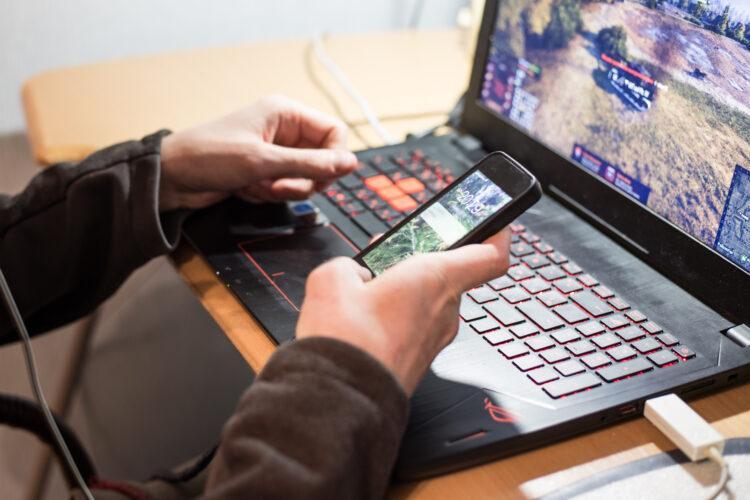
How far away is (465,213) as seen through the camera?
1.99 ft

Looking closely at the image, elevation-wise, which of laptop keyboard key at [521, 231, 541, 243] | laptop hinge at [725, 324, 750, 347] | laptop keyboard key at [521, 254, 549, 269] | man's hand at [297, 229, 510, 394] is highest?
man's hand at [297, 229, 510, 394]

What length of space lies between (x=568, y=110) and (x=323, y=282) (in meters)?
0.38

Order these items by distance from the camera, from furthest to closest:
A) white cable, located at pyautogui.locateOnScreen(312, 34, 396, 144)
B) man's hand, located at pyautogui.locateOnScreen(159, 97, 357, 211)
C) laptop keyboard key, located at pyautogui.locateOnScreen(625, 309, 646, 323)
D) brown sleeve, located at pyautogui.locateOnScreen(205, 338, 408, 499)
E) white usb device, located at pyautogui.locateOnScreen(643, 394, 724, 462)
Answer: white cable, located at pyautogui.locateOnScreen(312, 34, 396, 144)
man's hand, located at pyautogui.locateOnScreen(159, 97, 357, 211)
laptop keyboard key, located at pyautogui.locateOnScreen(625, 309, 646, 323)
white usb device, located at pyautogui.locateOnScreen(643, 394, 724, 462)
brown sleeve, located at pyautogui.locateOnScreen(205, 338, 408, 499)

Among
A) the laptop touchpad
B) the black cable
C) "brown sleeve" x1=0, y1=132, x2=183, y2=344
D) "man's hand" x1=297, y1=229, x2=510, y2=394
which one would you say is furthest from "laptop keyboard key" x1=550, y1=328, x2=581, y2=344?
the black cable

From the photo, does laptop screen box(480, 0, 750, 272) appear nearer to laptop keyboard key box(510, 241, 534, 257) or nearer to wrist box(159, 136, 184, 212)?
laptop keyboard key box(510, 241, 534, 257)

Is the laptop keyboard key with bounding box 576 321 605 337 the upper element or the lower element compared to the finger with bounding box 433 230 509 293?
lower

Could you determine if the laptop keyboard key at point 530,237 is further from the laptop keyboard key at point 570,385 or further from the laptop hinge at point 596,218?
the laptop keyboard key at point 570,385

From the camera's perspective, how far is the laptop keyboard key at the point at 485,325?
631mm

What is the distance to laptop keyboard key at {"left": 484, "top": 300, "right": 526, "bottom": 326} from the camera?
2.09 ft

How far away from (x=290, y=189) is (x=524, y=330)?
0.28m

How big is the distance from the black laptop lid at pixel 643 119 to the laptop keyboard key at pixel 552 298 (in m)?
0.11

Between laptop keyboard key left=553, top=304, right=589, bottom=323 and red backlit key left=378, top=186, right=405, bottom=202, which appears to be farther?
red backlit key left=378, top=186, right=405, bottom=202

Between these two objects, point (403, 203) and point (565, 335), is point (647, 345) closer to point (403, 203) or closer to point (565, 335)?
point (565, 335)

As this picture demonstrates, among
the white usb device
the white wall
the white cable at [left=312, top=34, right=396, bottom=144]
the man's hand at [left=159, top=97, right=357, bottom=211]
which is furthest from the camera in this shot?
the white wall
